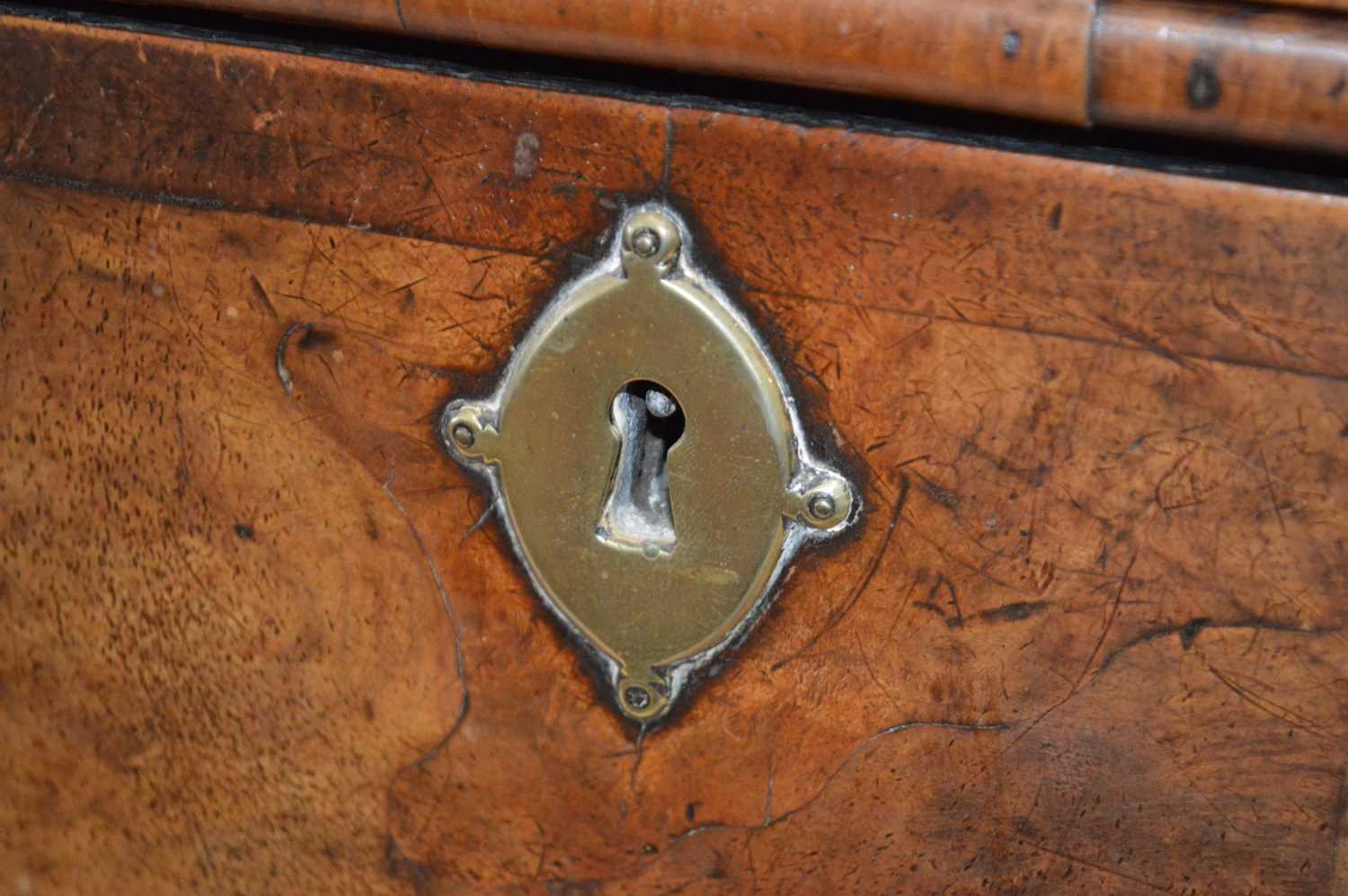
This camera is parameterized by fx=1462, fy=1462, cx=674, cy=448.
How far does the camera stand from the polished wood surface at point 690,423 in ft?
1.89

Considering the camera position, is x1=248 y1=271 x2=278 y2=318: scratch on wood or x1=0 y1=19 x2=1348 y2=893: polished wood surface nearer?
x1=0 y1=19 x2=1348 y2=893: polished wood surface

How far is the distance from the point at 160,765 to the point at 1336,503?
0.60 m

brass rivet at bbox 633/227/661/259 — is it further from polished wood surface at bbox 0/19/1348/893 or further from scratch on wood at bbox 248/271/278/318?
scratch on wood at bbox 248/271/278/318

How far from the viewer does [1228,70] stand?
51 cm

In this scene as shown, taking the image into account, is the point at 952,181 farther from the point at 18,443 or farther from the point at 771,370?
the point at 18,443

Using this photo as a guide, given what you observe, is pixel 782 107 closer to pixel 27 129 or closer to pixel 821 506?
pixel 821 506

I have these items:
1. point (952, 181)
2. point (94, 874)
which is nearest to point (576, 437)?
point (952, 181)

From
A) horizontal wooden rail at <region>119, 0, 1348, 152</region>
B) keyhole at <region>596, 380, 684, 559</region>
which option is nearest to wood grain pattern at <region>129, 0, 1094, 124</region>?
horizontal wooden rail at <region>119, 0, 1348, 152</region>

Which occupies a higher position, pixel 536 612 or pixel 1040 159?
pixel 1040 159

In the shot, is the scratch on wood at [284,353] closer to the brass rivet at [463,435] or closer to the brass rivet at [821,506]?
the brass rivet at [463,435]

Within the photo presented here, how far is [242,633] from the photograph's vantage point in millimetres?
751

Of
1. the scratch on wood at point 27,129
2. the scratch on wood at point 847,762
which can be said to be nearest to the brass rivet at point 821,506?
the scratch on wood at point 847,762

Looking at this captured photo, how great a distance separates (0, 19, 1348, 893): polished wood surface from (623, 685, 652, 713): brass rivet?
0.02m

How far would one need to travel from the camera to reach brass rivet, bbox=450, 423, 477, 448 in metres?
0.67
